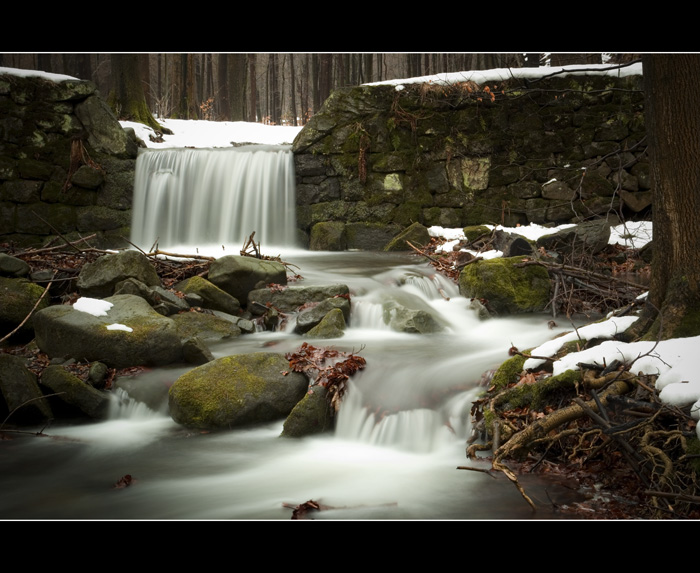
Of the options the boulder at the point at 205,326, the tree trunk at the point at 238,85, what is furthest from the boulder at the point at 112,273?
the tree trunk at the point at 238,85

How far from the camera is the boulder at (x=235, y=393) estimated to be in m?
4.93

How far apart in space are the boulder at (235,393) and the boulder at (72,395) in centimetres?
69

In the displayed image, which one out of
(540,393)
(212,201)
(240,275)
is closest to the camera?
(540,393)

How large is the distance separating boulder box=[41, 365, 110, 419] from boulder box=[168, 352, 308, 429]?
2.27ft

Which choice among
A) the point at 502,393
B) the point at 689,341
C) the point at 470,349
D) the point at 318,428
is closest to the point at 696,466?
the point at 689,341

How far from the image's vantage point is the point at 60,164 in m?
11.3

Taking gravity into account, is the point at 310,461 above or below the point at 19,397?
below

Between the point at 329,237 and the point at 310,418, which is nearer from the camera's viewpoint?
the point at 310,418

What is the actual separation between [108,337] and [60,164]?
7.02 metres

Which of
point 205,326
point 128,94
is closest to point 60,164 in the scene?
point 128,94

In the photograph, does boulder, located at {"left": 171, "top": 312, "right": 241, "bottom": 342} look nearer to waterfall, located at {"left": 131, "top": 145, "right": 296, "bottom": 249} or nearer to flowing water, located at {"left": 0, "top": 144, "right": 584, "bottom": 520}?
flowing water, located at {"left": 0, "top": 144, "right": 584, "bottom": 520}

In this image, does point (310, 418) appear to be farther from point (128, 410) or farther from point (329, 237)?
point (329, 237)

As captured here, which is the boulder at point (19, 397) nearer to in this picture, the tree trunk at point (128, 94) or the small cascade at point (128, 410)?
the small cascade at point (128, 410)

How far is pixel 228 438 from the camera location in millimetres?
Answer: 4750
